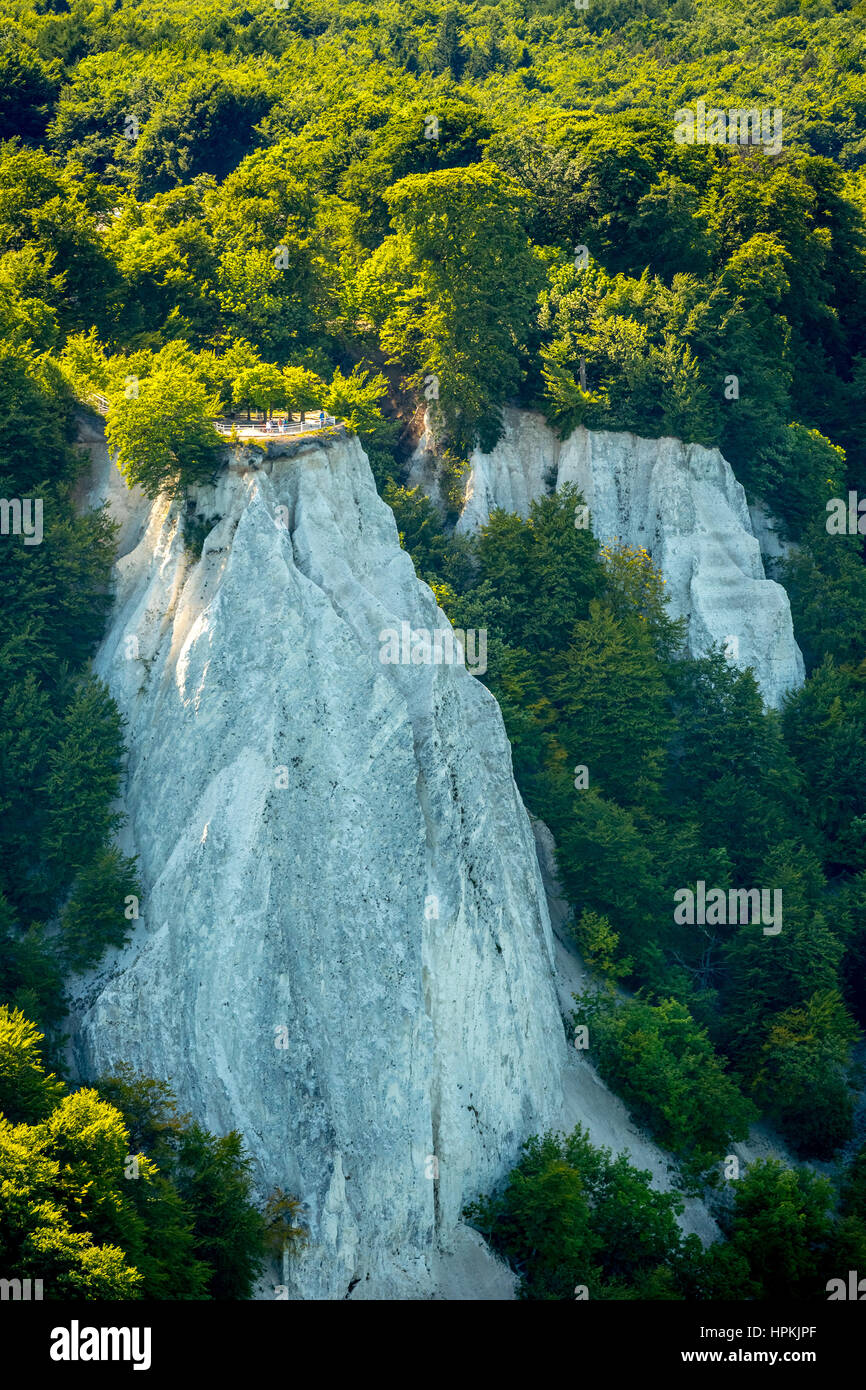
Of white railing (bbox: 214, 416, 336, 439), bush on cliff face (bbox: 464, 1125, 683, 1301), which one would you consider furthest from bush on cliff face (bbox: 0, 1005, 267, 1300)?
white railing (bbox: 214, 416, 336, 439)

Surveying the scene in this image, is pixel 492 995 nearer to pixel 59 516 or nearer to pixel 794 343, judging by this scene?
pixel 59 516

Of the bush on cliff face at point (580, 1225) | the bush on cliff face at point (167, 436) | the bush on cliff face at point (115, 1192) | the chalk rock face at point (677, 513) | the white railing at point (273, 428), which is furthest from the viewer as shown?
the chalk rock face at point (677, 513)

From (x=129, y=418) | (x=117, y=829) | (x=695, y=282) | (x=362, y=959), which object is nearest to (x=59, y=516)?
(x=129, y=418)

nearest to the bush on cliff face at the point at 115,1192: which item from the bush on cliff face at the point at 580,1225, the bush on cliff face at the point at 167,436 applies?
the bush on cliff face at the point at 580,1225

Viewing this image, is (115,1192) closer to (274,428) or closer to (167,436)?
(167,436)

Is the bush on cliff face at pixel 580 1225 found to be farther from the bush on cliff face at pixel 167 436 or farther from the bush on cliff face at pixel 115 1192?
the bush on cliff face at pixel 167 436

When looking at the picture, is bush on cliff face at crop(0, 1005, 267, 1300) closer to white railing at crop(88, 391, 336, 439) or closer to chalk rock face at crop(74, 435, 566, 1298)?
chalk rock face at crop(74, 435, 566, 1298)

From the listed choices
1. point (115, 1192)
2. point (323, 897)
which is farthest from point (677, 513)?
point (115, 1192)
